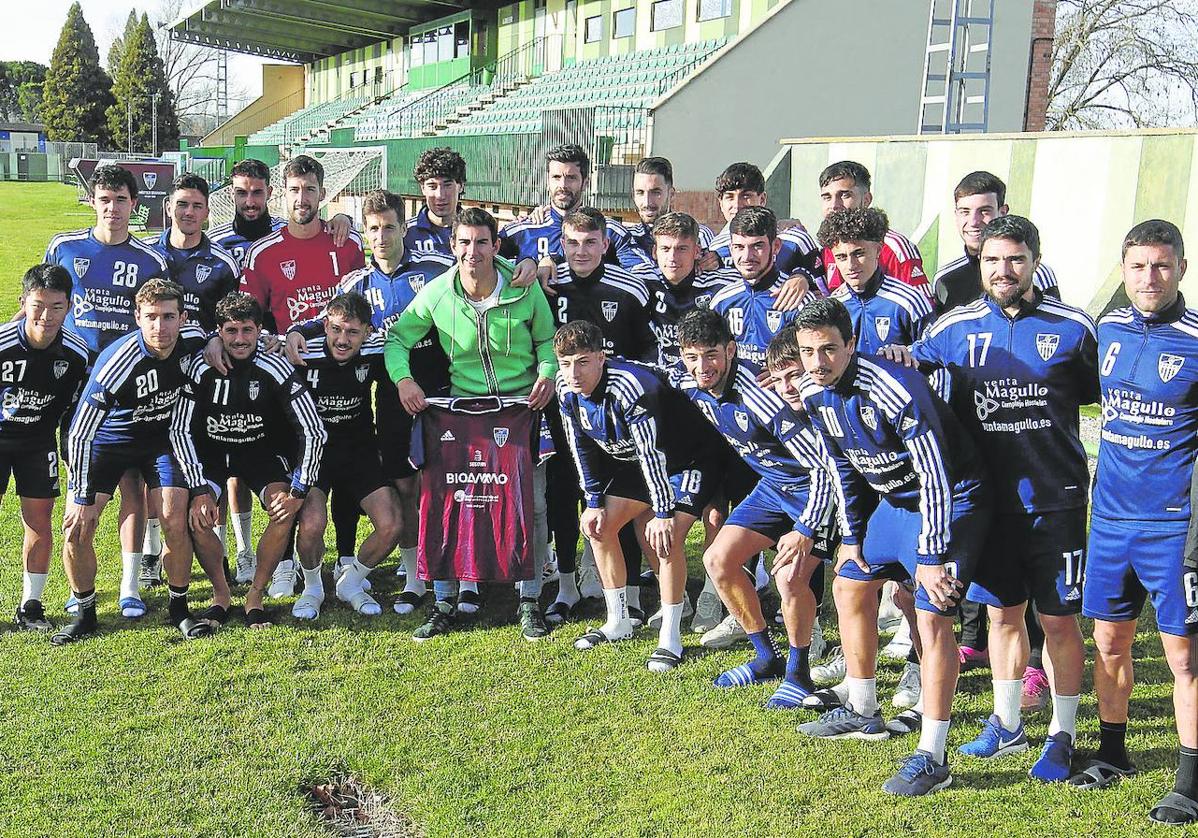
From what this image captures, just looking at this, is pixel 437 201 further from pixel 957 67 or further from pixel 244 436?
pixel 957 67

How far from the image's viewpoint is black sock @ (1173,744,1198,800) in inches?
160

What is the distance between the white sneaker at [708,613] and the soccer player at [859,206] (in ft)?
6.00

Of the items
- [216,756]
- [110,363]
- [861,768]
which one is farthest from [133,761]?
[861,768]

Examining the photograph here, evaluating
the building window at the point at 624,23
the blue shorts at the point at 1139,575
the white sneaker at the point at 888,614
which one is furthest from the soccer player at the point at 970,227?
the building window at the point at 624,23

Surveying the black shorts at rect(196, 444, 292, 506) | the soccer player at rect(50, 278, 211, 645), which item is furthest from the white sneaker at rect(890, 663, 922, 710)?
the soccer player at rect(50, 278, 211, 645)

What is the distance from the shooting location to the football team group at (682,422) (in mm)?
4203

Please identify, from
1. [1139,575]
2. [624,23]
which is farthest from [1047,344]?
[624,23]

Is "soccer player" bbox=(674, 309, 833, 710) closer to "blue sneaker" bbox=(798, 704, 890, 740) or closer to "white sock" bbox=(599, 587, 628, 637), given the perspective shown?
"blue sneaker" bbox=(798, 704, 890, 740)

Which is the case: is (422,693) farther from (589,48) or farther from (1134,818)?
(589,48)

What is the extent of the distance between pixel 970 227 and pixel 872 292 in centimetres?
69

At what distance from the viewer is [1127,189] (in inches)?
388

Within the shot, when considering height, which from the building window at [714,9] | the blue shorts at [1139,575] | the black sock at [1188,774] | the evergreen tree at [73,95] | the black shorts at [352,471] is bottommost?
the black sock at [1188,774]

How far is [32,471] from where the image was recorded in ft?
19.2

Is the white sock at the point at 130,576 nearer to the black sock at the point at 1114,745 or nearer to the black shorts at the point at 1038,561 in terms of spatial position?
the black shorts at the point at 1038,561
